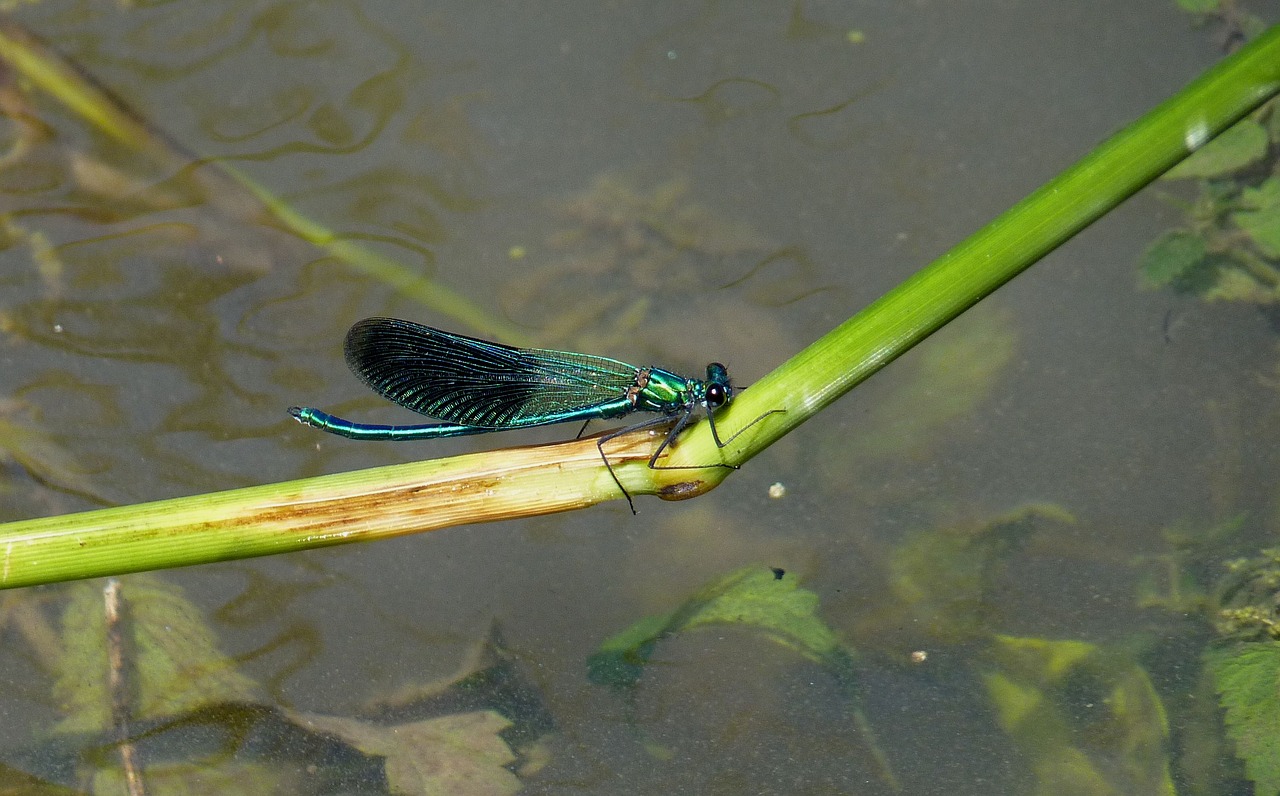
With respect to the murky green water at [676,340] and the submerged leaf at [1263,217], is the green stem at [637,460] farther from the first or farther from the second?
the submerged leaf at [1263,217]

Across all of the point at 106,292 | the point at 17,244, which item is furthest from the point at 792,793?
the point at 17,244

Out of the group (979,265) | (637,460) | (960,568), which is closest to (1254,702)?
(960,568)

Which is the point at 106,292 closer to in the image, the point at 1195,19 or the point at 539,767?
the point at 539,767

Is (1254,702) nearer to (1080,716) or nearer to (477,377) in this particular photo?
(1080,716)

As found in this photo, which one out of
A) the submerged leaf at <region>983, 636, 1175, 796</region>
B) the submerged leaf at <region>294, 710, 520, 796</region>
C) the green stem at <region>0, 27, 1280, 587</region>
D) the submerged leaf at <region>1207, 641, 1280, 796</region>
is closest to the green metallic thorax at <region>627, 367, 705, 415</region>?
the green stem at <region>0, 27, 1280, 587</region>

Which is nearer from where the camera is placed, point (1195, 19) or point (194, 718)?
point (194, 718)

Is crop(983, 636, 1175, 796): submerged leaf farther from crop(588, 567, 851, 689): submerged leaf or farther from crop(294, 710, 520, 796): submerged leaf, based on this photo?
crop(294, 710, 520, 796): submerged leaf
